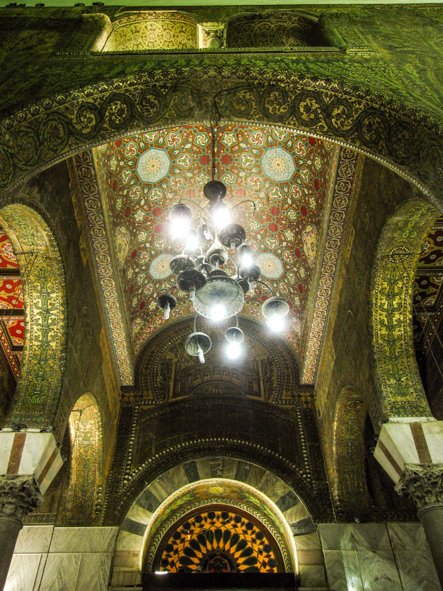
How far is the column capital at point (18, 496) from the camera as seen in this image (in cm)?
411

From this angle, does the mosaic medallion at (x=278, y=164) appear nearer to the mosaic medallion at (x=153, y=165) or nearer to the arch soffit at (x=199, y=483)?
the mosaic medallion at (x=153, y=165)

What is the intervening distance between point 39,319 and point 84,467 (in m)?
2.47

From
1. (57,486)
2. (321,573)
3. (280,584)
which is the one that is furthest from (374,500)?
(57,486)

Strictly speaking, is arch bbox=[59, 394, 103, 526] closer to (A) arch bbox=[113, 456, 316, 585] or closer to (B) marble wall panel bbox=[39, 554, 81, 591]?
(B) marble wall panel bbox=[39, 554, 81, 591]

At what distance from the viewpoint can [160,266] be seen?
766 centimetres

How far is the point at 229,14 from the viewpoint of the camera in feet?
18.5

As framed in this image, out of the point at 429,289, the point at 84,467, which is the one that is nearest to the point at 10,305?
the point at 84,467

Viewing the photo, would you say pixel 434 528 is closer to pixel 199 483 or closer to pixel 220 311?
pixel 220 311

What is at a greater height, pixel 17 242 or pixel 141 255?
pixel 141 255

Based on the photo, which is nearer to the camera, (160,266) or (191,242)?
(191,242)

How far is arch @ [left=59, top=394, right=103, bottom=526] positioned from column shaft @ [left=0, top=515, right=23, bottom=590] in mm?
2050

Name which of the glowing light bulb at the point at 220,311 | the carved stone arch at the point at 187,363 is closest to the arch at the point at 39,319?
the glowing light bulb at the point at 220,311

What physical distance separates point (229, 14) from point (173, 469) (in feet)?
20.0

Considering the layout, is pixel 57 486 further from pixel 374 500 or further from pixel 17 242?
pixel 374 500
